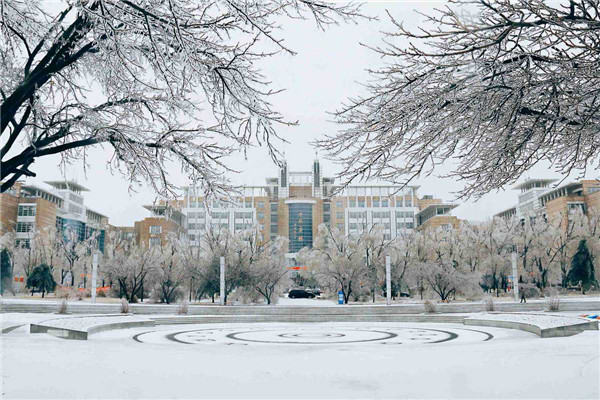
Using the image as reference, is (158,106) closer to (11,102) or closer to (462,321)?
(11,102)

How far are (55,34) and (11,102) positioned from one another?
1.46 meters

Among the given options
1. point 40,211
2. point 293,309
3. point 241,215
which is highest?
point 241,215

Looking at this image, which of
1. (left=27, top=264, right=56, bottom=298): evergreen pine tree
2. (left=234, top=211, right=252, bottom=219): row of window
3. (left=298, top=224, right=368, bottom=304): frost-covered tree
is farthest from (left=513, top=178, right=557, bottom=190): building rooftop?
(left=27, top=264, right=56, bottom=298): evergreen pine tree

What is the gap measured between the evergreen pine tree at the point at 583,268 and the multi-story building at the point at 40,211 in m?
58.5

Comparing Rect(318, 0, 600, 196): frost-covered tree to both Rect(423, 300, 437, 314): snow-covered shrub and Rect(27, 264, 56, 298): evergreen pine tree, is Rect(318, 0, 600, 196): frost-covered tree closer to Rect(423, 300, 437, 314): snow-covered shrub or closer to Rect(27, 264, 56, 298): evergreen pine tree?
Rect(423, 300, 437, 314): snow-covered shrub

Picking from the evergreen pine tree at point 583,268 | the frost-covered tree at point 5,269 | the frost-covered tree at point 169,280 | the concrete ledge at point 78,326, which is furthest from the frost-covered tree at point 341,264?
the frost-covered tree at point 5,269

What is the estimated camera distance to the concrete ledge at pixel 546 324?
1105 centimetres

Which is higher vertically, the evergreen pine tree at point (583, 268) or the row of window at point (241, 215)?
the row of window at point (241, 215)

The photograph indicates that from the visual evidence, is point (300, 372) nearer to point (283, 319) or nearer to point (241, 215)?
point (283, 319)

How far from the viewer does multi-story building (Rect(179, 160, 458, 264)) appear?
102m

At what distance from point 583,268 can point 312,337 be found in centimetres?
3195

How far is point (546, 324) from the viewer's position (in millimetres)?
11719

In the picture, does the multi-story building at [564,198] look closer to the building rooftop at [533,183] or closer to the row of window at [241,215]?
the building rooftop at [533,183]

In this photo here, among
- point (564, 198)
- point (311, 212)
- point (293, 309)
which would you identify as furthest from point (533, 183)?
point (293, 309)
